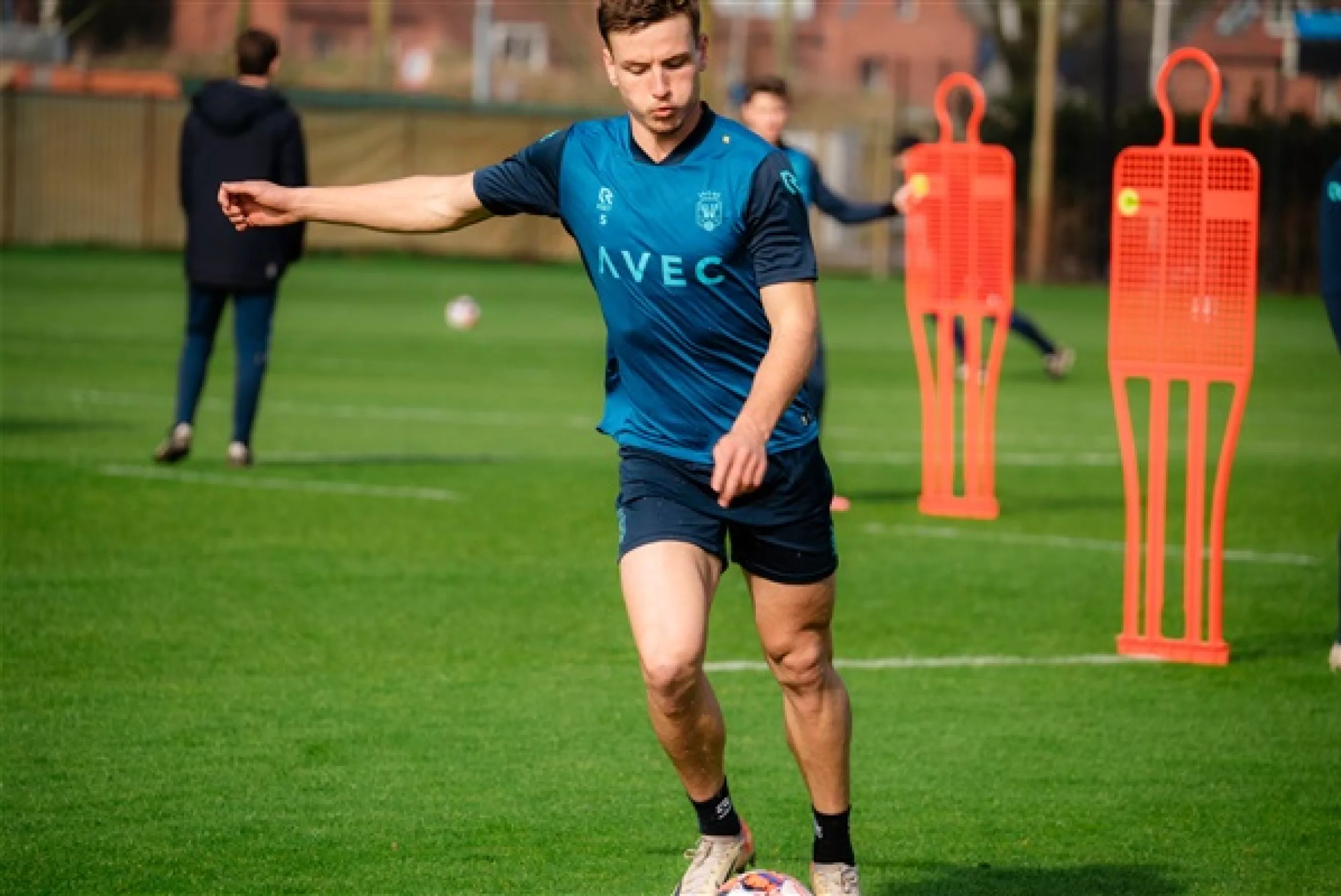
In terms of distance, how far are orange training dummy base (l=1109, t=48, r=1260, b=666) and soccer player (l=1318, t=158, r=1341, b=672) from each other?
0.31 meters

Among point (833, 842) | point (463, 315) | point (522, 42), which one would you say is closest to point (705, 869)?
point (833, 842)

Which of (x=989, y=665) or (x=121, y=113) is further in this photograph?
(x=121, y=113)

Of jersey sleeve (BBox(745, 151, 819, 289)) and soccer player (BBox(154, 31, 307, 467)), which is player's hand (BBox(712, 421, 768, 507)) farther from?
soccer player (BBox(154, 31, 307, 467))

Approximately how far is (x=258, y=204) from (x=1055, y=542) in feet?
25.6

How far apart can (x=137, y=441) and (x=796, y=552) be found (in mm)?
11359

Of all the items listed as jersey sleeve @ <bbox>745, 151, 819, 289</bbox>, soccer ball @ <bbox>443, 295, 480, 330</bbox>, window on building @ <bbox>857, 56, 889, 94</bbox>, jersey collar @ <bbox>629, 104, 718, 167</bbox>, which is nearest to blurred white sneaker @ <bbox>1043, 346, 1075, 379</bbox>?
soccer ball @ <bbox>443, 295, 480, 330</bbox>

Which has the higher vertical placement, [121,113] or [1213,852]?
[121,113]

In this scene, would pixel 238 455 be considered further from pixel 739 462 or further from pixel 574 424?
pixel 739 462

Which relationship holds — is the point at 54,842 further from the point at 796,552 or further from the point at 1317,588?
the point at 1317,588

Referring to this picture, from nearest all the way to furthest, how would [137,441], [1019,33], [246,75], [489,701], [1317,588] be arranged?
[489,701] < [1317,588] < [246,75] < [137,441] < [1019,33]

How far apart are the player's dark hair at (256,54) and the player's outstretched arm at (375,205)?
8.77 metres

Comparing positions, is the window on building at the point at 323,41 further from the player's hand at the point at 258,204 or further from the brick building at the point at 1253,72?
the player's hand at the point at 258,204

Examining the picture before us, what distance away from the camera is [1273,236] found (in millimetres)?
42094

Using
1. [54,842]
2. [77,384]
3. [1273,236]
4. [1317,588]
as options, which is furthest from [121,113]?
[54,842]
